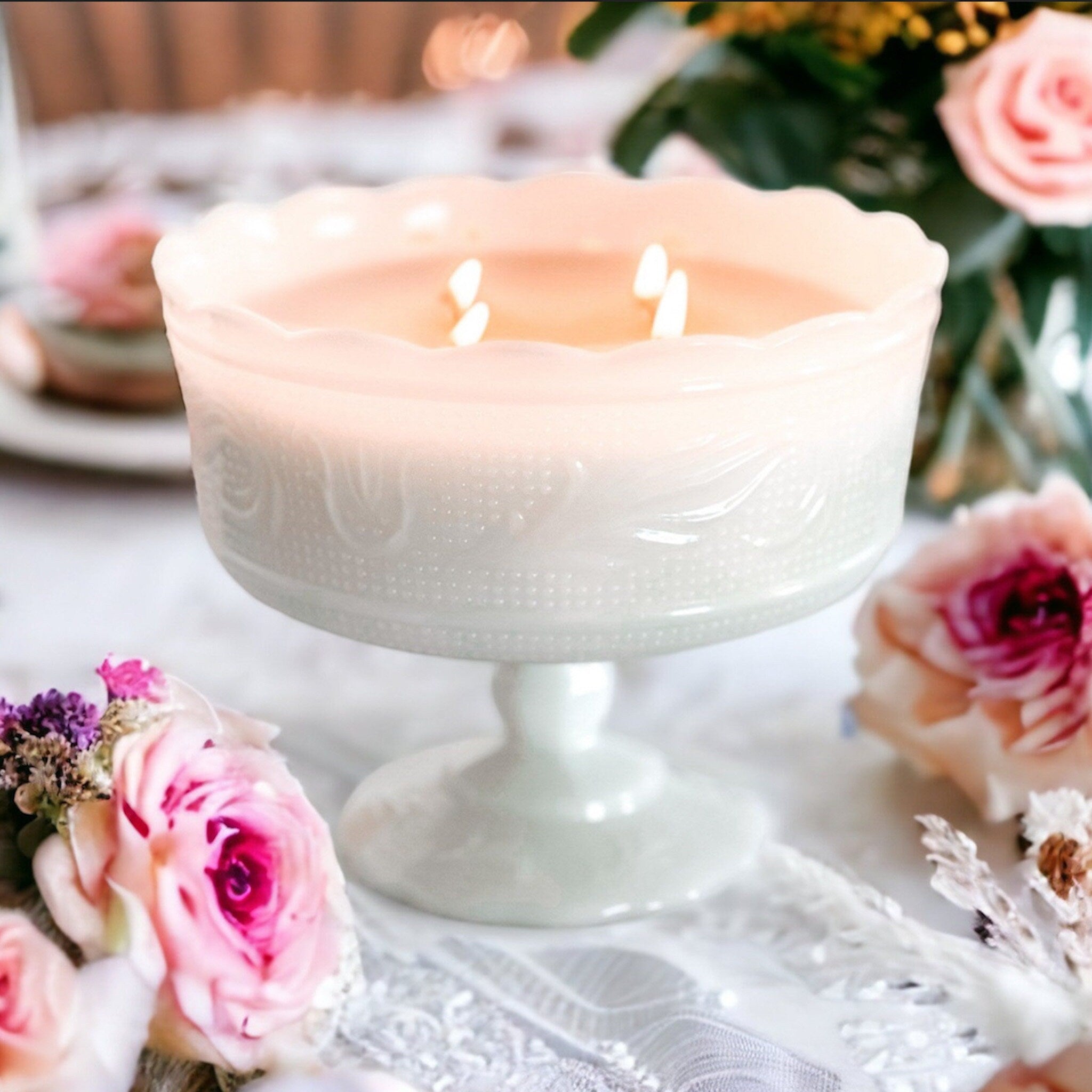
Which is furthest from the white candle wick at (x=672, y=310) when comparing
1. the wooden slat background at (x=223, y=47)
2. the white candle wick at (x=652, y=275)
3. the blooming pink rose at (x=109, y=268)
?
the wooden slat background at (x=223, y=47)

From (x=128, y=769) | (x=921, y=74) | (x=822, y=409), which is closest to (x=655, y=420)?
(x=822, y=409)

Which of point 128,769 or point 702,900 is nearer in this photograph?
point 128,769

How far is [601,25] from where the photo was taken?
3.40 feet

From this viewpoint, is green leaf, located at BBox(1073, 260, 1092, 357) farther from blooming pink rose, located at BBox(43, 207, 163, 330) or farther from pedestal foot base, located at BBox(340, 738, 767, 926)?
blooming pink rose, located at BBox(43, 207, 163, 330)

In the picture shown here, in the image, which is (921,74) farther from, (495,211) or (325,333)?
(325,333)

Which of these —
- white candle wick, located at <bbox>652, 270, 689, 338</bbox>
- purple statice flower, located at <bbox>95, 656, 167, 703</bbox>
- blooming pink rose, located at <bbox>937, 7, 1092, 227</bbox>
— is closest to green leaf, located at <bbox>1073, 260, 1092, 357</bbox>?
blooming pink rose, located at <bbox>937, 7, 1092, 227</bbox>

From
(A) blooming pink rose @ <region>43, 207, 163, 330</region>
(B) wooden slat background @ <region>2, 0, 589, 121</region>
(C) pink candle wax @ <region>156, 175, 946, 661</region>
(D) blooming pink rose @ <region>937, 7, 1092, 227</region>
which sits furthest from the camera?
(B) wooden slat background @ <region>2, 0, 589, 121</region>

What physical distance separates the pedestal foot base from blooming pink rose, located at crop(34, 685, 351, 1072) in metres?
0.16

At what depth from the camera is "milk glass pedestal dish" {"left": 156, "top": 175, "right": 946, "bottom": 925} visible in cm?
55

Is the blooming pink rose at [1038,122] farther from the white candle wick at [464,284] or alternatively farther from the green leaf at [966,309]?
the white candle wick at [464,284]

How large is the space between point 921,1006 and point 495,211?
18.4 inches

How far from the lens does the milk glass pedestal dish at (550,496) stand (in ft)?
1.81

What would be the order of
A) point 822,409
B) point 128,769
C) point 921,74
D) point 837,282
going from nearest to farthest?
point 128,769
point 822,409
point 837,282
point 921,74

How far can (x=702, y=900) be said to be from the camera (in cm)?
68
